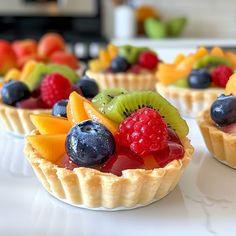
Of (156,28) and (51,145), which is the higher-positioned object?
(51,145)

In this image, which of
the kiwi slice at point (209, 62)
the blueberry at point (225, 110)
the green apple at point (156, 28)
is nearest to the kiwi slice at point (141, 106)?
the blueberry at point (225, 110)

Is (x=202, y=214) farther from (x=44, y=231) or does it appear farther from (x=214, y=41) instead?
(x=214, y=41)

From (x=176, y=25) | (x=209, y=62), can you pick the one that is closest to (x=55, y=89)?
(x=209, y=62)

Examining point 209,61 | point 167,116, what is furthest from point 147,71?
point 167,116

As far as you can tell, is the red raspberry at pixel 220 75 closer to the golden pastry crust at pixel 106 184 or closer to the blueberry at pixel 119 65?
A: the blueberry at pixel 119 65

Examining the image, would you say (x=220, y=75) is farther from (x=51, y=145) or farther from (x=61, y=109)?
(x=51, y=145)

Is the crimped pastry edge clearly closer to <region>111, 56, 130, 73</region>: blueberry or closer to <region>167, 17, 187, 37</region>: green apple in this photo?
<region>111, 56, 130, 73</region>: blueberry
